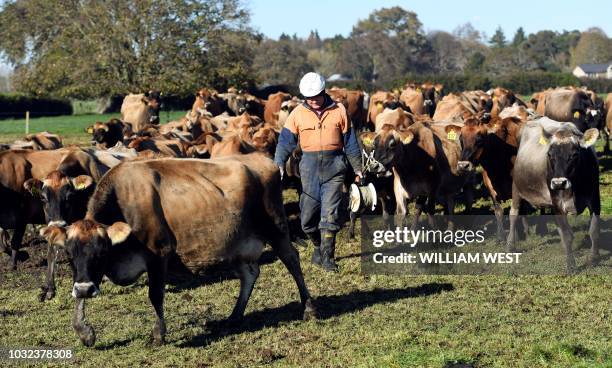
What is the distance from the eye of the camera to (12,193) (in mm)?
12039

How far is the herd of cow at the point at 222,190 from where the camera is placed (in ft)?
24.4

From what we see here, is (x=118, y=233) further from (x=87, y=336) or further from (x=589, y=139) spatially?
(x=589, y=139)

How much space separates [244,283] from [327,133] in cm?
209

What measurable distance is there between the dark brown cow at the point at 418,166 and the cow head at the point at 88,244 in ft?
18.8

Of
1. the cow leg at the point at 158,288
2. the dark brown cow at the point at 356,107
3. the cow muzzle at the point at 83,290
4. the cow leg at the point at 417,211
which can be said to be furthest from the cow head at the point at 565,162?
the dark brown cow at the point at 356,107

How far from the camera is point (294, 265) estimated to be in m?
8.45

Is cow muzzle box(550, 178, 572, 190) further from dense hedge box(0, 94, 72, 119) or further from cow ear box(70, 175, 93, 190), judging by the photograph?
dense hedge box(0, 94, 72, 119)

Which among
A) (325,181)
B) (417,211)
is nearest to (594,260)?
(417,211)

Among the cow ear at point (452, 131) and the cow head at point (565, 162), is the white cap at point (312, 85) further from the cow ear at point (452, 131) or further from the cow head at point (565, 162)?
the cow ear at point (452, 131)

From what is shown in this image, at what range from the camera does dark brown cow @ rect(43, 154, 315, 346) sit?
7035 mm

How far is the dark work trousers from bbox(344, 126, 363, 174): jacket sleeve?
12 centimetres

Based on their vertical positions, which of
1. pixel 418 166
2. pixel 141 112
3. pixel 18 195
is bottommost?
pixel 141 112

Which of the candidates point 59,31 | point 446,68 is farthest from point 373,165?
point 446,68

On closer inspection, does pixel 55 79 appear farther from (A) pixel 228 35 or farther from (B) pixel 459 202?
(B) pixel 459 202
